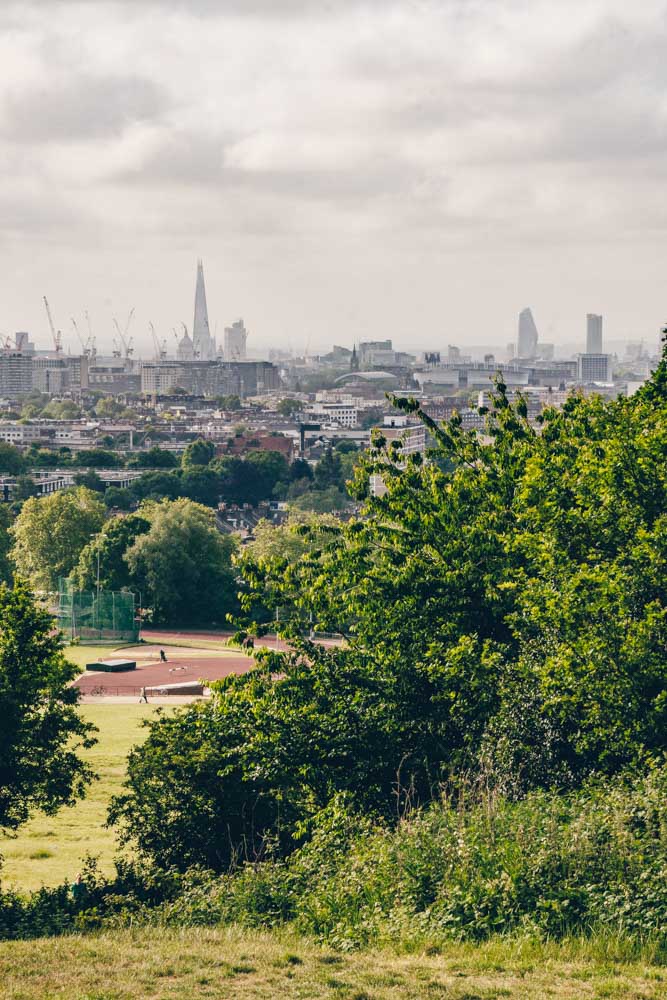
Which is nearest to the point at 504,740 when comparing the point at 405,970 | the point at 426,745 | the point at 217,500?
the point at 426,745

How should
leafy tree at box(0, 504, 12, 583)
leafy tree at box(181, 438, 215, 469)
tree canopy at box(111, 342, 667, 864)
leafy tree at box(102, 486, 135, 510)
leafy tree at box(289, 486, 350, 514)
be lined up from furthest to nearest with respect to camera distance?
1. leafy tree at box(181, 438, 215, 469)
2. leafy tree at box(289, 486, 350, 514)
3. leafy tree at box(102, 486, 135, 510)
4. leafy tree at box(0, 504, 12, 583)
5. tree canopy at box(111, 342, 667, 864)

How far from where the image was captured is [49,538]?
7375 centimetres

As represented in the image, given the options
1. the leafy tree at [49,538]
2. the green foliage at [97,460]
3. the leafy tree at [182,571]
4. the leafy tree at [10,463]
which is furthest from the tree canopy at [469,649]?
the green foliage at [97,460]

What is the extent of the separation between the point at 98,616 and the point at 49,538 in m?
16.1

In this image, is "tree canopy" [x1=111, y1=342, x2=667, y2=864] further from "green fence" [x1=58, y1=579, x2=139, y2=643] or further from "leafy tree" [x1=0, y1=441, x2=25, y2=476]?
"leafy tree" [x1=0, y1=441, x2=25, y2=476]

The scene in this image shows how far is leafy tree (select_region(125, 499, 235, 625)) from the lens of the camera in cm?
6662

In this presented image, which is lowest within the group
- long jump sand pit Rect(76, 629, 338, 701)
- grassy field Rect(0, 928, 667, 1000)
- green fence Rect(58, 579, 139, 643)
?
long jump sand pit Rect(76, 629, 338, 701)

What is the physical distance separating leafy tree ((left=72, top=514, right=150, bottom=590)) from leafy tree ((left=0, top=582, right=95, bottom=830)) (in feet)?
158

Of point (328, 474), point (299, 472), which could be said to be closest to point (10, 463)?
point (299, 472)

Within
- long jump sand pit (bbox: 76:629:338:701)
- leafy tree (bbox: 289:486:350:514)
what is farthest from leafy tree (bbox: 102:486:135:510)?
long jump sand pit (bbox: 76:629:338:701)

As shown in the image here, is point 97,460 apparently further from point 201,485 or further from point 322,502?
point 322,502

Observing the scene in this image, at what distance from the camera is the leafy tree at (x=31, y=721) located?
56.3 ft

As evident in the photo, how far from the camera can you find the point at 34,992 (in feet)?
33.0

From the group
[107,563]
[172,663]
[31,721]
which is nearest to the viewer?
[31,721]
